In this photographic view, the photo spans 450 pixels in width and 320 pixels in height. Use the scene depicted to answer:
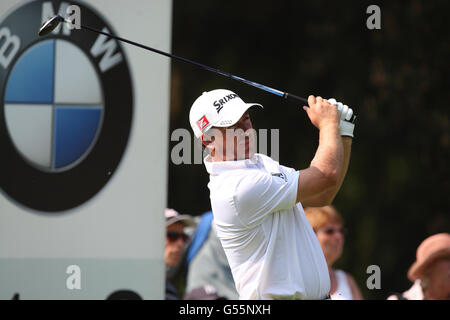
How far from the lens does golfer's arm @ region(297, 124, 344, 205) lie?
352cm

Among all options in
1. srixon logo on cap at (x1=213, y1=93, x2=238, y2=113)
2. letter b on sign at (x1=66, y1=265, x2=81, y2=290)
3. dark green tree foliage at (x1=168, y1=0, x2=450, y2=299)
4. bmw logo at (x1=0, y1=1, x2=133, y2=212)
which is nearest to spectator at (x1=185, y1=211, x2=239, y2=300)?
dark green tree foliage at (x1=168, y1=0, x2=450, y2=299)

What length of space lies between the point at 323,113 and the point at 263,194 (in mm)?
408

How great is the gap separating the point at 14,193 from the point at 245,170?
4.76 ft

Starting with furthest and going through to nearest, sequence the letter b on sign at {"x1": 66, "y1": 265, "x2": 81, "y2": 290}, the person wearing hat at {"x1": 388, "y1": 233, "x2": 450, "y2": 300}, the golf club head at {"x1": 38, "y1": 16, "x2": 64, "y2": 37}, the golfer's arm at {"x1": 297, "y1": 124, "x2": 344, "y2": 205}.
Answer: the person wearing hat at {"x1": 388, "y1": 233, "x2": 450, "y2": 300} < the letter b on sign at {"x1": 66, "y1": 265, "x2": 81, "y2": 290} < the golf club head at {"x1": 38, "y1": 16, "x2": 64, "y2": 37} < the golfer's arm at {"x1": 297, "y1": 124, "x2": 344, "y2": 205}

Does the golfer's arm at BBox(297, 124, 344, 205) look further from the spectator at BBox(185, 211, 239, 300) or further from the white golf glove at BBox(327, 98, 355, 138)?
the spectator at BBox(185, 211, 239, 300)

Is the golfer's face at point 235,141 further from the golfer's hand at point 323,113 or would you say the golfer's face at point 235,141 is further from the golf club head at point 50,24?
the golf club head at point 50,24

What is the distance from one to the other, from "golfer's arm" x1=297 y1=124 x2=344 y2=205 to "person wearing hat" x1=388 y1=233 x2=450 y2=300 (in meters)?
1.66

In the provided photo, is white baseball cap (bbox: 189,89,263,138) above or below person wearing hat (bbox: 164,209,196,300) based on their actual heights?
above

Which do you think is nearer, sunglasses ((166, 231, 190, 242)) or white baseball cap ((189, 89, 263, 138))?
white baseball cap ((189, 89, 263, 138))

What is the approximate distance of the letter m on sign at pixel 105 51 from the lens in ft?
14.9

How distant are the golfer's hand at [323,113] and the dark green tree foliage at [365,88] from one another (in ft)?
11.3

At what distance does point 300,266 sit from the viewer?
360 cm

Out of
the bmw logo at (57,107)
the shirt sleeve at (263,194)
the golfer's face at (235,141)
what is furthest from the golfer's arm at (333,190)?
the bmw logo at (57,107)

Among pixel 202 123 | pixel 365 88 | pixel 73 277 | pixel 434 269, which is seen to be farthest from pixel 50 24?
pixel 365 88
